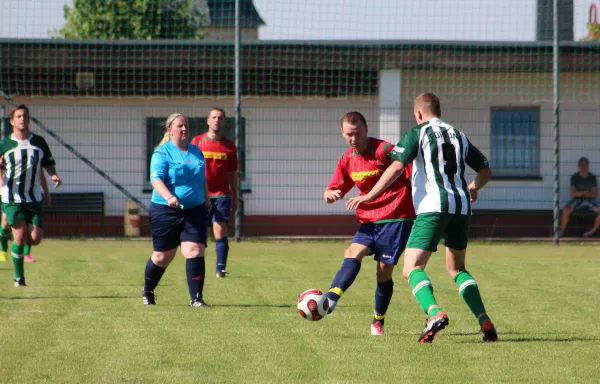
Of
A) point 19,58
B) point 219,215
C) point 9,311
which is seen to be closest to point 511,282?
point 219,215

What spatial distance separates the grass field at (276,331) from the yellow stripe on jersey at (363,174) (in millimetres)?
1204

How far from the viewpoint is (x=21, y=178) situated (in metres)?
12.0

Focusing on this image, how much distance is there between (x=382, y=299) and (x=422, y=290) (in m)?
0.86

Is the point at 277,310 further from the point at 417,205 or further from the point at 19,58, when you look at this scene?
the point at 19,58

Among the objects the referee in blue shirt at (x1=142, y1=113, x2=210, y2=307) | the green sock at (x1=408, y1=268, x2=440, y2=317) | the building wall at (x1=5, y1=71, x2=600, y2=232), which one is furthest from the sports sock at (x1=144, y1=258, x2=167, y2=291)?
the building wall at (x1=5, y1=71, x2=600, y2=232)

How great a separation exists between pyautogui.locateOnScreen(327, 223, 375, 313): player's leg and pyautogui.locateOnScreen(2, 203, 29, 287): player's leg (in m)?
4.84

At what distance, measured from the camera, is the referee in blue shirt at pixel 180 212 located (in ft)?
32.9

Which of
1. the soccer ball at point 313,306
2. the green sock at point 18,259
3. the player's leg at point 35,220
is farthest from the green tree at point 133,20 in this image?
the soccer ball at point 313,306

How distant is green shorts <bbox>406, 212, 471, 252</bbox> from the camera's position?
7.66 meters

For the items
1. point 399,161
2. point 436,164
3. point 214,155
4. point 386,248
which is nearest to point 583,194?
point 214,155

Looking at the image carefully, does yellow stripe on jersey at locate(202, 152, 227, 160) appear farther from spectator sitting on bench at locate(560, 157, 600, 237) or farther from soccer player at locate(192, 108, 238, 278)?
spectator sitting on bench at locate(560, 157, 600, 237)

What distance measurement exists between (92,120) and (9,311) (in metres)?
10.9

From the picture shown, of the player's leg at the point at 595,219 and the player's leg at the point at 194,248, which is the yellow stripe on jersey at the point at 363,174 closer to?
the player's leg at the point at 194,248

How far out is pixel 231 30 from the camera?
20.8 meters
